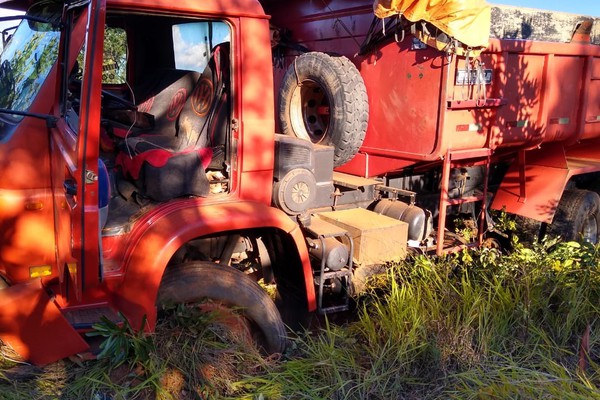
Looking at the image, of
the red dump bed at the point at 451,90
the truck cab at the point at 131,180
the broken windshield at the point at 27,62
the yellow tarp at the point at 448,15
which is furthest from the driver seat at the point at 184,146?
the red dump bed at the point at 451,90

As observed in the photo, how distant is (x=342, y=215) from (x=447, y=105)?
3.62ft

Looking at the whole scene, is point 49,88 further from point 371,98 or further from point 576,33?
point 576,33

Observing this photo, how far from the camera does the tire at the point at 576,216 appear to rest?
17.2 feet

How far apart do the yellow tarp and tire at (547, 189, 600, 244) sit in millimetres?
2382

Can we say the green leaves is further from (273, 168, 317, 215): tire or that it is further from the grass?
(273, 168, 317, 215): tire

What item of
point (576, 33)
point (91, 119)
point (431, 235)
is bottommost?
point (431, 235)

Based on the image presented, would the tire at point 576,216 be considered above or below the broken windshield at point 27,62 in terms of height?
below

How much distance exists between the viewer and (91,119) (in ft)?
8.03

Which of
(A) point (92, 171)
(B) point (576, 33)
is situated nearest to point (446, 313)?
(A) point (92, 171)

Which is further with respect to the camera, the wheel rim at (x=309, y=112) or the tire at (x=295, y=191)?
the wheel rim at (x=309, y=112)

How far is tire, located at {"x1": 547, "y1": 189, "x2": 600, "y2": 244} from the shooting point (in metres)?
5.25

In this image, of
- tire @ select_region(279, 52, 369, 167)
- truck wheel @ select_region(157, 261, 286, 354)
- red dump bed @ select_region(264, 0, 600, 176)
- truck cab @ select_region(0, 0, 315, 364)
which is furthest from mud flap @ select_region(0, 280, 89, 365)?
red dump bed @ select_region(264, 0, 600, 176)

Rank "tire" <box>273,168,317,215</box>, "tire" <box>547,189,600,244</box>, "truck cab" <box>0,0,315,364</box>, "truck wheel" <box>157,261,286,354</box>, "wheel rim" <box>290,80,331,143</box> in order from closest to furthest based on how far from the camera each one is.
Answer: "truck cab" <box>0,0,315,364</box> → "truck wheel" <box>157,261,286,354</box> → "tire" <box>273,168,317,215</box> → "wheel rim" <box>290,80,331,143</box> → "tire" <box>547,189,600,244</box>

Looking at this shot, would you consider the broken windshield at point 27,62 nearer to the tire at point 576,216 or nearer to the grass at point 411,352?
the grass at point 411,352
